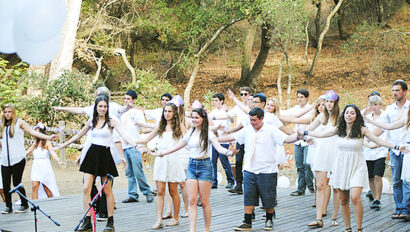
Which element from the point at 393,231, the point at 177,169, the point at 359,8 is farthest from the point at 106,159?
the point at 359,8

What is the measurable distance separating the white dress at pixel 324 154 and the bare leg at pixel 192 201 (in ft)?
6.18

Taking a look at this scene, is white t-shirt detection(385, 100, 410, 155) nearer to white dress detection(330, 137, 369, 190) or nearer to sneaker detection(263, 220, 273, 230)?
white dress detection(330, 137, 369, 190)

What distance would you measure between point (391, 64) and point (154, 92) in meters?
12.3

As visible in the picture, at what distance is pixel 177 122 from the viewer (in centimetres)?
740

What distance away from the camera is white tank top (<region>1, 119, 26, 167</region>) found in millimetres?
8586

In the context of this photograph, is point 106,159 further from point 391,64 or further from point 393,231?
point 391,64

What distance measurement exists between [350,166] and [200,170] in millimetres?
1824

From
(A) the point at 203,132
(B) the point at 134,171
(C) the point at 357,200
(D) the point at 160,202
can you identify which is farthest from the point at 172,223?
(C) the point at 357,200

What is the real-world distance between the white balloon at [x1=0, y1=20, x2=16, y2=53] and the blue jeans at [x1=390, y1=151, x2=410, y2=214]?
5.87 meters

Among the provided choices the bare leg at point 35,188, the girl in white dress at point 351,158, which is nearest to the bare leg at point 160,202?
the girl in white dress at point 351,158

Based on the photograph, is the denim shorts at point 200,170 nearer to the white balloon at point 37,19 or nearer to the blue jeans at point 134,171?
the blue jeans at point 134,171

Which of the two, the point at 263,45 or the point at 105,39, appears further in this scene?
the point at 263,45

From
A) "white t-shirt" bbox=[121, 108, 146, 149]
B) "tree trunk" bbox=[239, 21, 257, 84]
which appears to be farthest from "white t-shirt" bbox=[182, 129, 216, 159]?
"tree trunk" bbox=[239, 21, 257, 84]

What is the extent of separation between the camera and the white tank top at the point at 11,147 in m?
8.59
